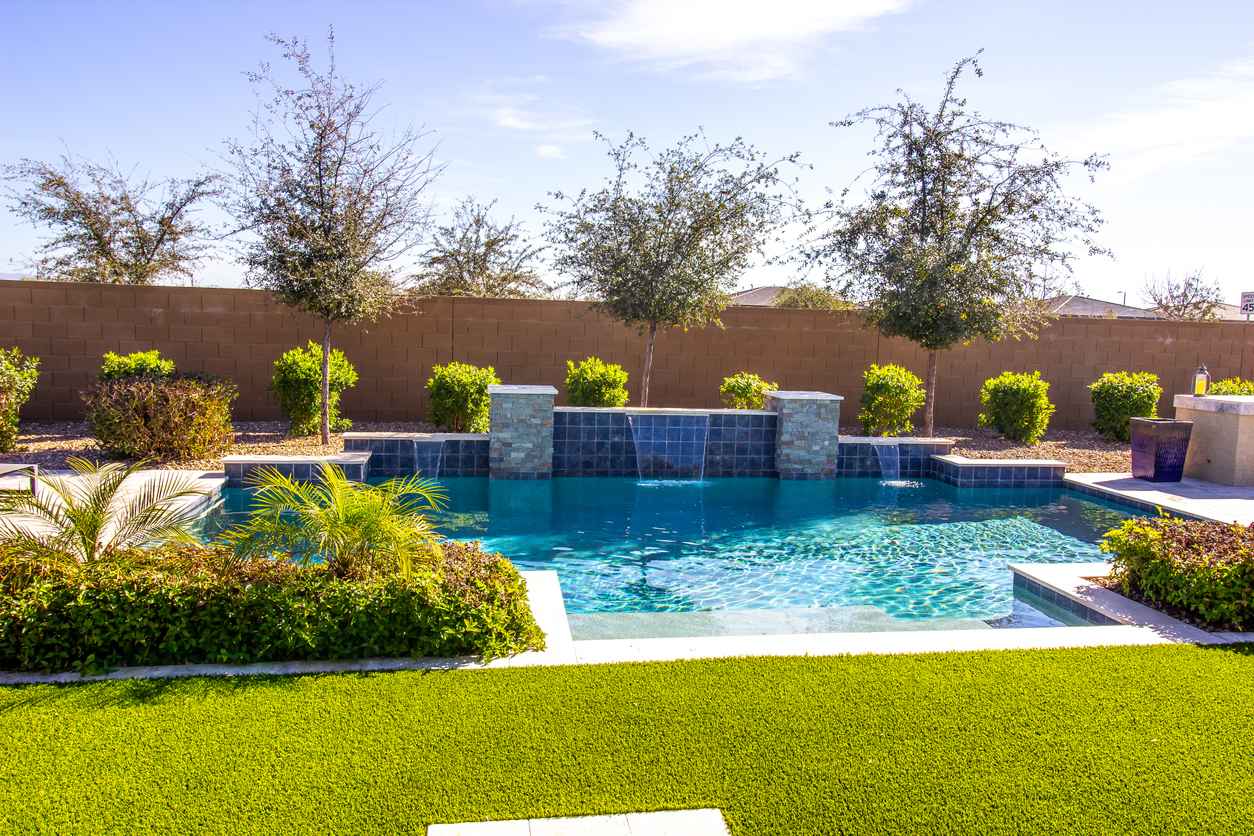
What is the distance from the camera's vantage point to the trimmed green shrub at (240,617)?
13.6ft

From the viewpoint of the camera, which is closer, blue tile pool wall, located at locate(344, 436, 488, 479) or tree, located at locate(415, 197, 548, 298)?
blue tile pool wall, located at locate(344, 436, 488, 479)

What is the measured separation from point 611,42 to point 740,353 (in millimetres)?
5136

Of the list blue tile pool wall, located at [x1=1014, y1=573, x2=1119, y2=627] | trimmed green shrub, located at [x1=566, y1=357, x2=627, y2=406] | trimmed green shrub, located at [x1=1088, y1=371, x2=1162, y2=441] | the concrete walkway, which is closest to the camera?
blue tile pool wall, located at [x1=1014, y1=573, x2=1119, y2=627]

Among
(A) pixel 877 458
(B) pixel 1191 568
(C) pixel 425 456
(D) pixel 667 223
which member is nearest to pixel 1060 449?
(A) pixel 877 458

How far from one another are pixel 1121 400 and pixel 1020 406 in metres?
1.90

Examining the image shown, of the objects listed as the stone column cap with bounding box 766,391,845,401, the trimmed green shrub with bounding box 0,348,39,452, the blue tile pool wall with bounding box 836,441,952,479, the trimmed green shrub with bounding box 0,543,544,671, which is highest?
the stone column cap with bounding box 766,391,845,401

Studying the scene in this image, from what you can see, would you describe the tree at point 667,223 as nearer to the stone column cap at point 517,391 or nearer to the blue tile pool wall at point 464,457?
the stone column cap at point 517,391

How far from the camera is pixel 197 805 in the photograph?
9.89 ft

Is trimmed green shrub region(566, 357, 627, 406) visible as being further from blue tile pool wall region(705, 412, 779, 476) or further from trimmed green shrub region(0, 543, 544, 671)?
trimmed green shrub region(0, 543, 544, 671)

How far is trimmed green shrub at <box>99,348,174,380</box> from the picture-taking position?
1058 centimetres

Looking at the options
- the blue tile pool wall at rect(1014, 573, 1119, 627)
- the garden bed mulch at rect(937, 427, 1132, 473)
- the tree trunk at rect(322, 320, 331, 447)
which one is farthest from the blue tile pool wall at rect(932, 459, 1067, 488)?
the tree trunk at rect(322, 320, 331, 447)

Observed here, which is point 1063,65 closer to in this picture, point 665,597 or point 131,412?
point 665,597

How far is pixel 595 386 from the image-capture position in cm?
1162

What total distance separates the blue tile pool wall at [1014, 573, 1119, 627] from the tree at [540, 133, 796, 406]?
649 cm
